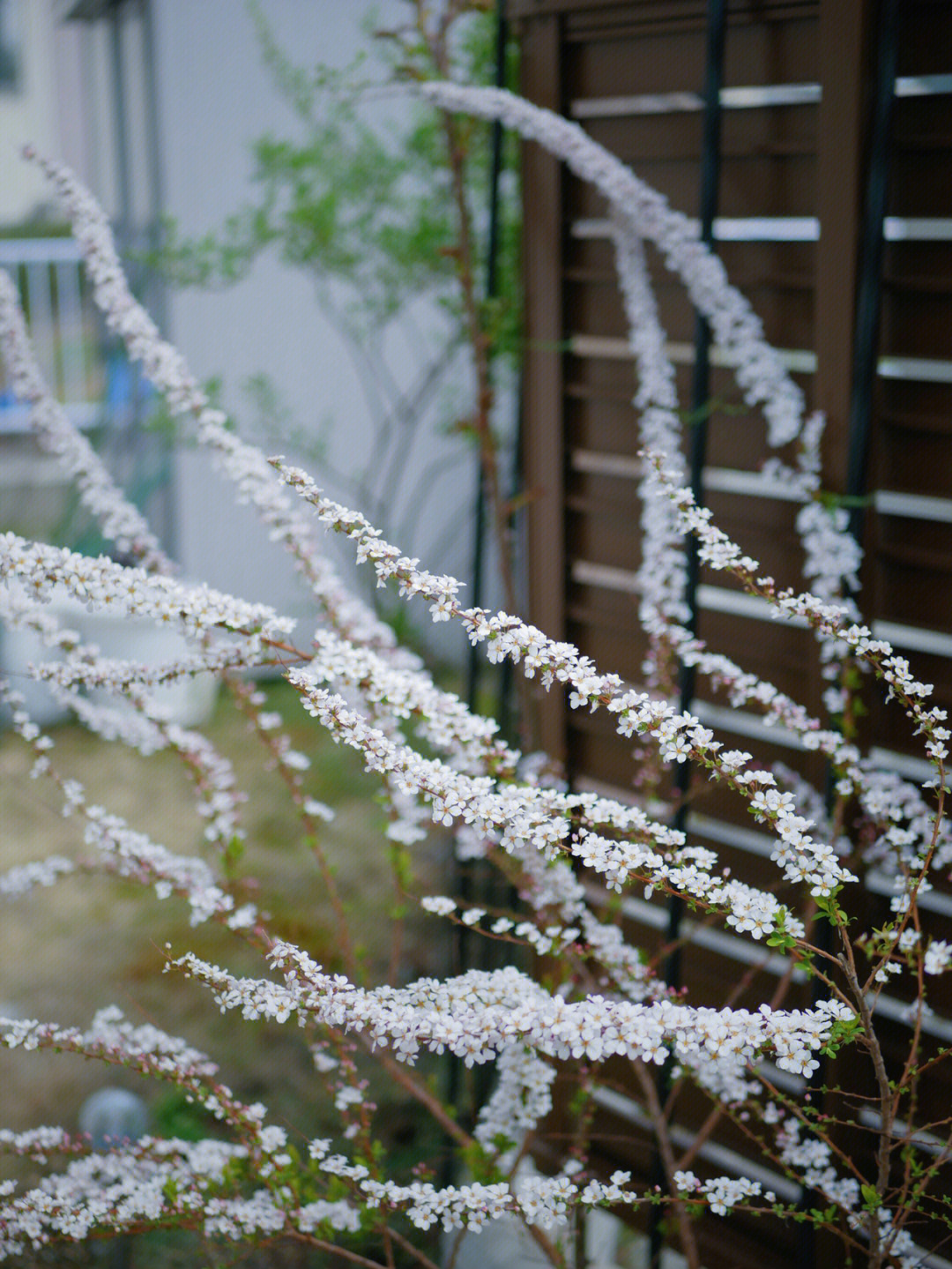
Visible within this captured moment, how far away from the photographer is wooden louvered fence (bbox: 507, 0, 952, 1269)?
129cm

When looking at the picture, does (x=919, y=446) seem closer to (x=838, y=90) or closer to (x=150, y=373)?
(x=838, y=90)

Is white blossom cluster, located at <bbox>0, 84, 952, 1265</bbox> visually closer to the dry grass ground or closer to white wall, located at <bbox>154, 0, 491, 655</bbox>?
the dry grass ground

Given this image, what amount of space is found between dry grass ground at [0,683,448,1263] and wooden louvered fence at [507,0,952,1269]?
67 centimetres

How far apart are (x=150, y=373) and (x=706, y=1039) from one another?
0.86 meters

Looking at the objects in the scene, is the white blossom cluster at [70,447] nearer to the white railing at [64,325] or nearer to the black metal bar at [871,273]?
the black metal bar at [871,273]

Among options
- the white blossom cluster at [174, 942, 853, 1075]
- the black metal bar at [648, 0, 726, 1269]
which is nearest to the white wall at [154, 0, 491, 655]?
the black metal bar at [648, 0, 726, 1269]

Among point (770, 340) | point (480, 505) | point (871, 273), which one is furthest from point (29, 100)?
point (871, 273)

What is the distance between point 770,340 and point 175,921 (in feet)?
6.86

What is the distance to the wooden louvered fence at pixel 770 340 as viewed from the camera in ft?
4.25

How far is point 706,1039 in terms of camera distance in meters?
0.72

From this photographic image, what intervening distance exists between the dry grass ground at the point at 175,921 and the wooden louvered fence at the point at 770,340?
67cm

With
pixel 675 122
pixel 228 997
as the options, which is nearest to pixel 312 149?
pixel 675 122

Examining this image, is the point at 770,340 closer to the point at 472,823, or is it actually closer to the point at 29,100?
the point at 472,823

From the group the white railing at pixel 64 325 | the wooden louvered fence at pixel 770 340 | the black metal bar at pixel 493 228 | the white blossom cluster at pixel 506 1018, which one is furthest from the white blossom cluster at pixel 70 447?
the white railing at pixel 64 325
